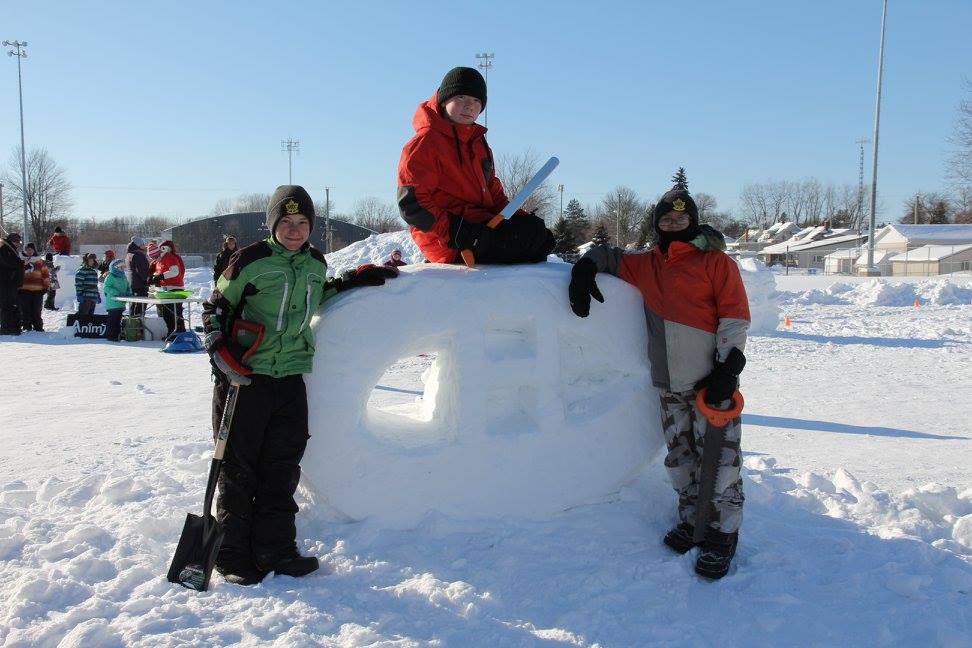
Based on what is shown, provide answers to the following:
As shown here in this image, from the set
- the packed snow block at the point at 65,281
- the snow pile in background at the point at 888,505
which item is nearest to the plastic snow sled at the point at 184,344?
the snow pile in background at the point at 888,505

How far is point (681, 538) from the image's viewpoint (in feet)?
11.4

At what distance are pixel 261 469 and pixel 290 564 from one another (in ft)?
1.47

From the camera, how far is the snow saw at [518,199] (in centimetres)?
364

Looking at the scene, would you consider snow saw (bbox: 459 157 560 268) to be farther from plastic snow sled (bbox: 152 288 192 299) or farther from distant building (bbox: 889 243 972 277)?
distant building (bbox: 889 243 972 277)

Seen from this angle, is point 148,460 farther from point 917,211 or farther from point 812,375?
point 917,211

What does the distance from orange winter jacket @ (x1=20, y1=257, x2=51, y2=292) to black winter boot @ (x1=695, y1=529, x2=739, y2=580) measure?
1363cm

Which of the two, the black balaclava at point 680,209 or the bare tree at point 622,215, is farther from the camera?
the bare tree at point 622,215

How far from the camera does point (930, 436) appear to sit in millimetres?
5820

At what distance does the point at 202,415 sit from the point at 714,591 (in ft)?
15.9

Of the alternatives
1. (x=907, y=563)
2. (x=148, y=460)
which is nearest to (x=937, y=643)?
(x=907, y=563)

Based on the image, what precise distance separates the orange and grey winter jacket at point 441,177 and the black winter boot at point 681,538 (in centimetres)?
180

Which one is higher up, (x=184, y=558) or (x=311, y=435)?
(x=311, y=435)

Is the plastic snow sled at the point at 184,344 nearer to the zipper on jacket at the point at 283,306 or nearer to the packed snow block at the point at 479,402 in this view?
the packed snow block at the point at 479,402

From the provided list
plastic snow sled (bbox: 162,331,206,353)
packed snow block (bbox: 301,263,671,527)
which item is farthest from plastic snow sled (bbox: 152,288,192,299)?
packed snow block (bbox: 301,263,671,527)
